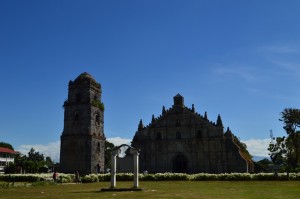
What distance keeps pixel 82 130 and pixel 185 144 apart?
14.3 meters

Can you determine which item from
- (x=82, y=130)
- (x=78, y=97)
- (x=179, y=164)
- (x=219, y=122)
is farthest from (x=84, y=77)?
(x=219, y=122)

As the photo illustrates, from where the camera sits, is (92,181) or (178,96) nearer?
(92,181)

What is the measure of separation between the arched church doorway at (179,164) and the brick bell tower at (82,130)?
10.4 m

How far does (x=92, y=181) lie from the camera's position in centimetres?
3662

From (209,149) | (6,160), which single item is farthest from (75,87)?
(6,160)

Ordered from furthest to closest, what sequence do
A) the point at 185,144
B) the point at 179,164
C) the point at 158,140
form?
the point at 158,140 < the point at 179,164 < the point at 185,144

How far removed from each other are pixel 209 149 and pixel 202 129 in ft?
9.52

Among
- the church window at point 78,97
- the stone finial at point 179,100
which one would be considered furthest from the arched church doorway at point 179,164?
the church window at point 78,97

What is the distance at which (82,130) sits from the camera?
49438 mm

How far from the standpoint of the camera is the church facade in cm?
4825

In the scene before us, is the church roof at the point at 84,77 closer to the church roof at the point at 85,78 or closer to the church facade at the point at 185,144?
the church roof at the point at 85,78

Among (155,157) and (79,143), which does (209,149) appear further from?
(79,143)

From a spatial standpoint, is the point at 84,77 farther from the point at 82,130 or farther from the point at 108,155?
the point at 108,155

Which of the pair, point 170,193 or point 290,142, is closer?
point 170,193
